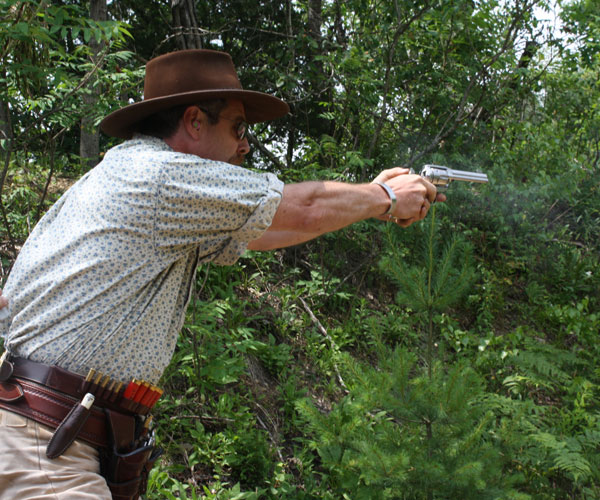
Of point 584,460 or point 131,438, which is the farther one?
point 584,460

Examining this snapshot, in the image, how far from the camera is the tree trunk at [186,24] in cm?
592

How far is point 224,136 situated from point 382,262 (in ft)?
3.67

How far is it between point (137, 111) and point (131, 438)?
46.2 inches

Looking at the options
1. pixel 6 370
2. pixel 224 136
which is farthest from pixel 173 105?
pixel 6 370

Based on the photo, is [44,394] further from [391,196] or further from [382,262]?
[382,262]

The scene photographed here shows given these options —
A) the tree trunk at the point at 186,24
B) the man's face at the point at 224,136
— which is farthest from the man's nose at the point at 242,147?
the tree trunk at the point at 186,24

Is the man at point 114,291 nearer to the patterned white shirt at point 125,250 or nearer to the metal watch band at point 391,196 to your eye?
the patterned white shirt at point 125,250

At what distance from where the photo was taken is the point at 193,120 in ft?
6.46

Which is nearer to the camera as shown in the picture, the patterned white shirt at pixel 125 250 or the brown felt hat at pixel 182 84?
the patterned white shirt at pixel 125 250

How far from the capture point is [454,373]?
2389 millimetres

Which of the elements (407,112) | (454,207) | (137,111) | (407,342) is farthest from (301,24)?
(137,111)

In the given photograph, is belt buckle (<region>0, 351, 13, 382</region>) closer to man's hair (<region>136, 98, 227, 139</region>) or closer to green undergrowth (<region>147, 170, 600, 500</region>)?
man's hair (<region>136, 98, 227, 139</region>)

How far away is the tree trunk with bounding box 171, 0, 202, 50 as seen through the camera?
592 cm

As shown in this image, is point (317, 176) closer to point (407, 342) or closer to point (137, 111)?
point (407, 342)
